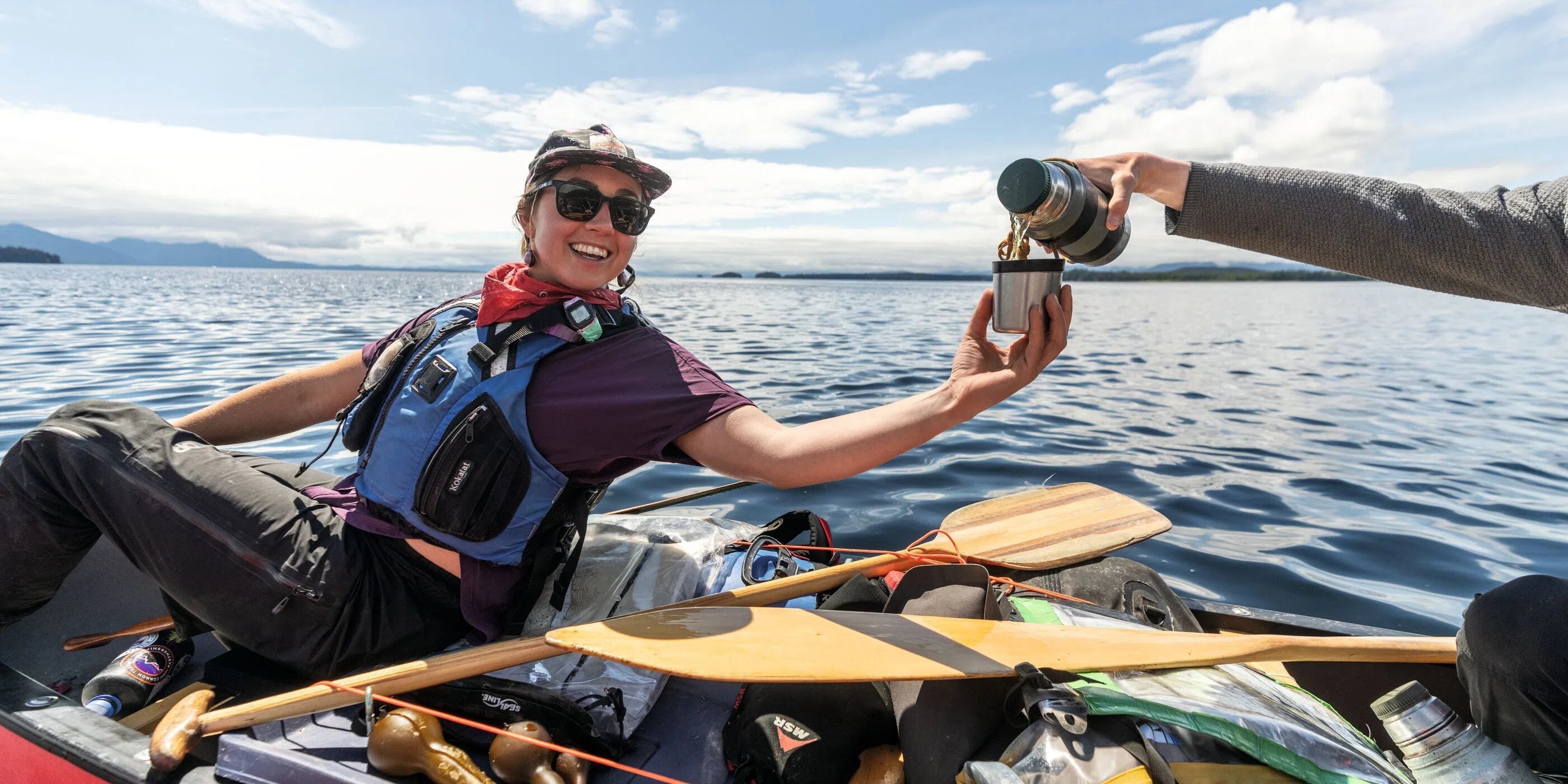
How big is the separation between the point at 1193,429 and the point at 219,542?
9.35 meters

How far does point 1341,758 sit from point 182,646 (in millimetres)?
3816

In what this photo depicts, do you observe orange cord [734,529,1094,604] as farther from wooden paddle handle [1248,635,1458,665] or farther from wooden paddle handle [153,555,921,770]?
wooden paddle handle [153,555,921,770]

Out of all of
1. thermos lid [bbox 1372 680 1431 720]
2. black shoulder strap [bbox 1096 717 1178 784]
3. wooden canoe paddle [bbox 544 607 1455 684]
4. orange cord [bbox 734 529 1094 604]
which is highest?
wooden canoe paddle [bbox 544 607 1455 684]

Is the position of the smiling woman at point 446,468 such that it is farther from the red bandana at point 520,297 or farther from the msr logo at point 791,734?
the msr logo at point 791,734

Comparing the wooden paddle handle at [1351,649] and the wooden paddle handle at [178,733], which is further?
the wooden paddle handle at [1351,649]

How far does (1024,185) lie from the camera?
6.15 ft

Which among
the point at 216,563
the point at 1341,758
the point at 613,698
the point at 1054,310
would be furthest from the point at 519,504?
the point at 1341,758

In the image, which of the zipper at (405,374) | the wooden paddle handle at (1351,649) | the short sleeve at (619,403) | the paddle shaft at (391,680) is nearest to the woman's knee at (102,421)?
the zipper at (405,374)

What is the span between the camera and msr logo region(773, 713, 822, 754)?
6.41ft

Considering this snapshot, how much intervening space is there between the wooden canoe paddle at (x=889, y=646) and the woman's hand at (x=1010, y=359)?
69 centimetres

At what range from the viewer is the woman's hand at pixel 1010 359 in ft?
6.00

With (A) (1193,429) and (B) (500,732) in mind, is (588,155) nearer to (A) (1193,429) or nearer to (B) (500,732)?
(B) (500,732)

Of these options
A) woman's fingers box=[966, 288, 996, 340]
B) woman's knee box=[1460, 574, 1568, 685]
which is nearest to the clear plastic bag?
woman's fingers box=[966, 288, 996, 340]

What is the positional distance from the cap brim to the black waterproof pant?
136 cm
